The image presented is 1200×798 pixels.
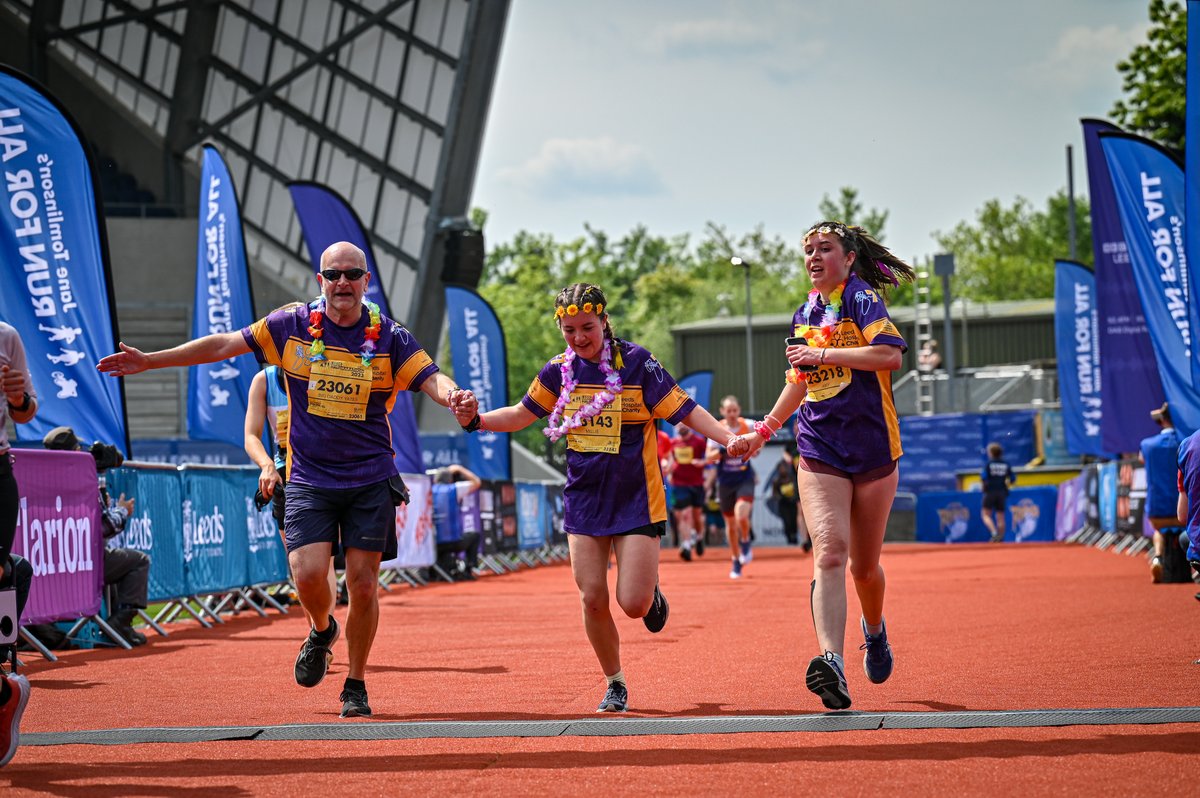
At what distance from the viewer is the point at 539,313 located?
89.8 metres

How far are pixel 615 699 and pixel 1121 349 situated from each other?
17404mm

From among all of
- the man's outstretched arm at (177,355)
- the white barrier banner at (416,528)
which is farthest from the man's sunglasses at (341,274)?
the white barrier banner at (416,528)

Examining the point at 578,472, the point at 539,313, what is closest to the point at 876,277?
the point at 578,472

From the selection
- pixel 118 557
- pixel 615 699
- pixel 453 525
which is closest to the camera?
pixel 615 699

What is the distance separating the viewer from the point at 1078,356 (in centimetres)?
2969

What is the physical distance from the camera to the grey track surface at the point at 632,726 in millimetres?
6012

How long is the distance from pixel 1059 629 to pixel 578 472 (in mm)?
5020

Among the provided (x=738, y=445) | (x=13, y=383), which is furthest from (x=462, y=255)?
(x=13, y=383)

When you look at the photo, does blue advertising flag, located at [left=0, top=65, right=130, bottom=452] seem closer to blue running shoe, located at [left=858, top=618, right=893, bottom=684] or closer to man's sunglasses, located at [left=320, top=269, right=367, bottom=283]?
man's sunglasses, located at [left=320, top=269, right=367, bottom=283]

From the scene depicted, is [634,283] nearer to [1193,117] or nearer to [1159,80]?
[1159,80]

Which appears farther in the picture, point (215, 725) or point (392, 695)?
point (392, 695)

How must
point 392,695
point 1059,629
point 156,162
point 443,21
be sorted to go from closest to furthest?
point 392,695 → point 1059,629 → point 443,21 → point 156,162

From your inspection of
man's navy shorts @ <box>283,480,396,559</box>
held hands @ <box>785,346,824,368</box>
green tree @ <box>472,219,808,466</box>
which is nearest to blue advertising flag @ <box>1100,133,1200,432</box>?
held hands @ <box>785,346,824,368</box>

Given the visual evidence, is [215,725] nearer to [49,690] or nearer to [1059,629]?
[49,690]
